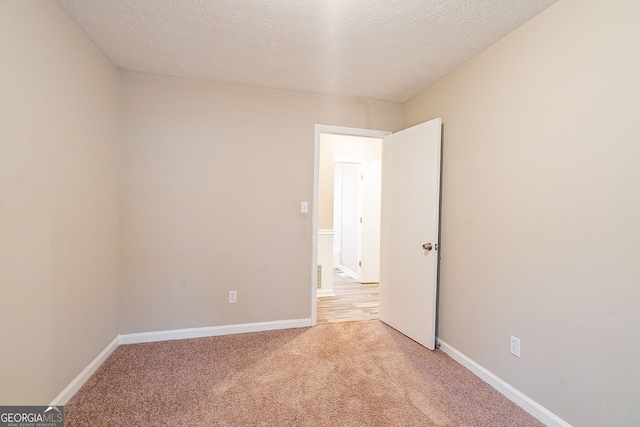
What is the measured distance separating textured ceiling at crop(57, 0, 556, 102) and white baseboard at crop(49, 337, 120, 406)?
2.34m

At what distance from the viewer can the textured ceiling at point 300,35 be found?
1.68 metres

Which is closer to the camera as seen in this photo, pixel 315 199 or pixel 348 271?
pixel 315 199

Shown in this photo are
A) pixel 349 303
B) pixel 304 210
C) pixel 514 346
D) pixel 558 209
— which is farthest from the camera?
pixel 349 303

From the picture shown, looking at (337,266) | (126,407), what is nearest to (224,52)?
(126,407)

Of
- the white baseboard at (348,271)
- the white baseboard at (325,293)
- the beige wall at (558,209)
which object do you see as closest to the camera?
the beige wall at (558,209)

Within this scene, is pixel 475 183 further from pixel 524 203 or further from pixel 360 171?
pixel 360 171

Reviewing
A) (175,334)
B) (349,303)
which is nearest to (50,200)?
(175,334)

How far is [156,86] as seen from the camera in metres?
2.58

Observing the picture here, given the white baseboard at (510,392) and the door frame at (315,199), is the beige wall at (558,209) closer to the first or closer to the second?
the white baseboard at (510,392)

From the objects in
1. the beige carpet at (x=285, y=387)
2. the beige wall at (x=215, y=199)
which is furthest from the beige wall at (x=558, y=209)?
the beige wall at (x=215, y=199)

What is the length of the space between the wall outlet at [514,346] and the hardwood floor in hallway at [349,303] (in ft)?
5.25

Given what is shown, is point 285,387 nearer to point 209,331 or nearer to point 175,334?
point 209,331

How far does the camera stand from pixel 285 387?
1988 mm

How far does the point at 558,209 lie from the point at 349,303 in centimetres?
270
